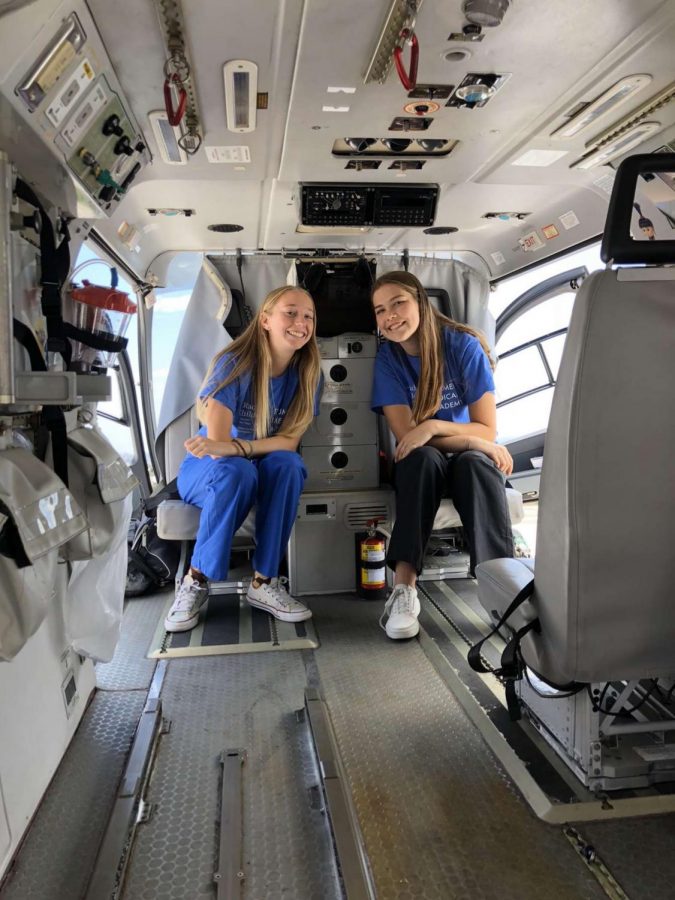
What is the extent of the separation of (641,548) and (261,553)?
2090mm

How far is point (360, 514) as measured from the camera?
12.2ft

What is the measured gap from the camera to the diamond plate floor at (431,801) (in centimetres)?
161

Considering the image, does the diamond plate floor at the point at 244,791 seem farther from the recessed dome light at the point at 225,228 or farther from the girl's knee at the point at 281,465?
the recessed dome light at the point at 225,228

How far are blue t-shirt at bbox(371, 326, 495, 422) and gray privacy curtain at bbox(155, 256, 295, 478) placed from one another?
1.08m

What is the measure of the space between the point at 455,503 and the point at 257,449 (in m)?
1.09

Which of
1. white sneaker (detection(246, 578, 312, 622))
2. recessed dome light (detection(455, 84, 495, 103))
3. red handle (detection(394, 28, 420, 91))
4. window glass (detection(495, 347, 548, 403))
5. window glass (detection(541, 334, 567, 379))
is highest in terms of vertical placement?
recessed dome light (detection(455, 84, 495, 103))

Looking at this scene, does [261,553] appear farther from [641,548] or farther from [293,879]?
[641,548]

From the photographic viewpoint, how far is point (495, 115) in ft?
9.00

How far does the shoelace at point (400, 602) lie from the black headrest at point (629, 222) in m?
1.99

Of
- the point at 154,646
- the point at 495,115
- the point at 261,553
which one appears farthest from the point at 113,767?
the point at 495,115

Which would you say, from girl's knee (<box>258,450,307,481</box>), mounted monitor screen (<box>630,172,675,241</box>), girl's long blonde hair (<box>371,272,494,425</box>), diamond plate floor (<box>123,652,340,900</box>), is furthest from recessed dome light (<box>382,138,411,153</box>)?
diamond plate floor (<box>123,652,340,900</box>)

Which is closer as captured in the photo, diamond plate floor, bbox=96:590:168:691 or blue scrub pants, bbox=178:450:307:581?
diamond plate floor, bbox=96:590:168:691

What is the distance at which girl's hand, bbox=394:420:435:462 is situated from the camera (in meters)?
3.32

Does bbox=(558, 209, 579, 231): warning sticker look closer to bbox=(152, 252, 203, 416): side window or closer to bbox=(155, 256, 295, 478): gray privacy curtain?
bbox=(155, 256, 295, 478): gray privacy curtain
